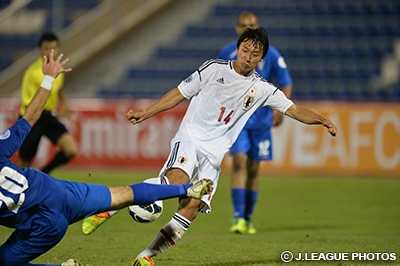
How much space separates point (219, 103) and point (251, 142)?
2.61 m

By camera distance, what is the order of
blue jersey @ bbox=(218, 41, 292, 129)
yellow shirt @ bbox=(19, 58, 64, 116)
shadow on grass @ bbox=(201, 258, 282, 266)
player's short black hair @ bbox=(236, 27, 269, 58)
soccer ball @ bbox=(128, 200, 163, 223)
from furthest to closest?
yellow shirt @ bbox=(19, 58, 64, 116) < blue jersey @ bbox=(218, 41, 292, 129) < player's short black hair @ bbox=(236, 27, 269, 58) < shadow on grass @ bbox=(201, 258, 282, 266) < soccer ball @ bbox=(128, 200, 163, 223)

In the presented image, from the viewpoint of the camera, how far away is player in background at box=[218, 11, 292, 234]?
860 centimetres

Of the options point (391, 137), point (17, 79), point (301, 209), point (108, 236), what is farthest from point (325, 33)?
point (108, 236)

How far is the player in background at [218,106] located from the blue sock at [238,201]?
7.74 ft

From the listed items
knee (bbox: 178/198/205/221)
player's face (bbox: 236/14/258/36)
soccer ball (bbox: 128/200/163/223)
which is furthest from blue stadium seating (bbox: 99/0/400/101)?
soccer ball (bbox: 128/200/163/223)

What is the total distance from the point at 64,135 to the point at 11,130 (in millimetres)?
5779

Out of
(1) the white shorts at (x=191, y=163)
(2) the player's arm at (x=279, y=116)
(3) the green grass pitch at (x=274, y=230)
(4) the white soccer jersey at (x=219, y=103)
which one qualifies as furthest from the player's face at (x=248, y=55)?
(2) the player's arm at (x=279, y=116)

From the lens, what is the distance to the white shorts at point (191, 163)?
19.6ft

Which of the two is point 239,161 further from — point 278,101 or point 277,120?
point 278,101

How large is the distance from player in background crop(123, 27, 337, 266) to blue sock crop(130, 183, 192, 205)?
0.80 meters

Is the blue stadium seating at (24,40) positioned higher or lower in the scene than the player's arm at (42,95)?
higher

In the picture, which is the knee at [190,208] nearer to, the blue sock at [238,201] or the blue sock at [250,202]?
the blue sock at [238,201]

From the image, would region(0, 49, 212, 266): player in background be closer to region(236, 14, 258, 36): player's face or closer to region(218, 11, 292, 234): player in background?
region(218, 11, 292, 234): player in background

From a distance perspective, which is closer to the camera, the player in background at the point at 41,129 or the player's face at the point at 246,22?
the player's face at the point at 246,22
